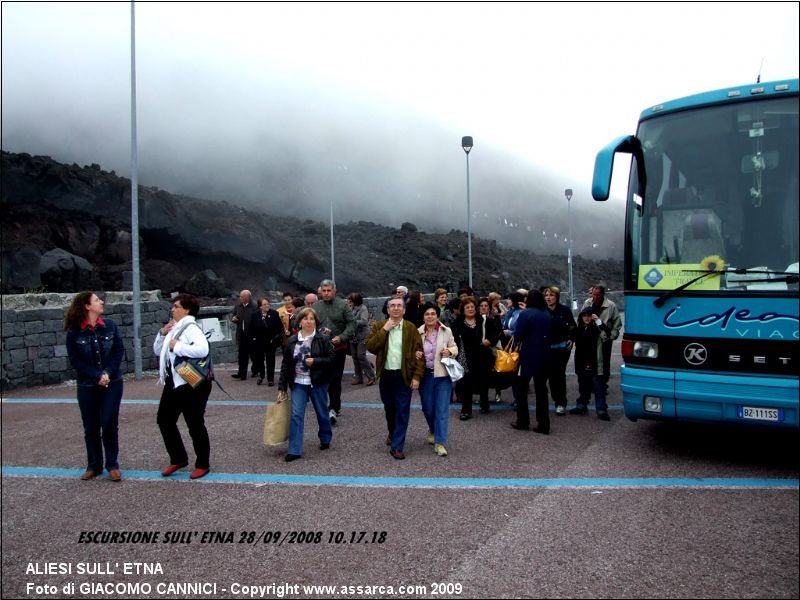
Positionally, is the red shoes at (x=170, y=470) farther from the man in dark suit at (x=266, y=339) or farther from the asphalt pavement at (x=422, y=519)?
the man in dark suit at (x=266, y=339)

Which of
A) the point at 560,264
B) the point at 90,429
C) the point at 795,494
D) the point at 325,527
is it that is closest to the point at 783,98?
the point at 795,494

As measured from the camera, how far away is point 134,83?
1255 cm

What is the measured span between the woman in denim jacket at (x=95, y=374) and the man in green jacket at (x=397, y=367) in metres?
2.35

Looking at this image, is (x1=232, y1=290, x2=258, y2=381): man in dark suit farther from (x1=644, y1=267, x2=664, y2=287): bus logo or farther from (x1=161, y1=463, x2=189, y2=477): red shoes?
(x1=644, y1=267, x2=664, y2=287): bus logo

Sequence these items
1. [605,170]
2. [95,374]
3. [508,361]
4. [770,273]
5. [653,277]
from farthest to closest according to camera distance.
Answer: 1. [508,361]
2. [605,170]
3. [653,277]
4. [95,374]
5. [770,273]

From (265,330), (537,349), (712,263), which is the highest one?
(712,263)

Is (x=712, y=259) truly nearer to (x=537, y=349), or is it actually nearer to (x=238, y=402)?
(x=537, y=349)

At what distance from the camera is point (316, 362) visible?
588 cm

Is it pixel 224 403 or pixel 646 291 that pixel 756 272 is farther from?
pixel 224 403

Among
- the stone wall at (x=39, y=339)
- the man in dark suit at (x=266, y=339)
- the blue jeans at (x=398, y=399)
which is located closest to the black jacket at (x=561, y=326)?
the blue jeans at (x=398, y=399)

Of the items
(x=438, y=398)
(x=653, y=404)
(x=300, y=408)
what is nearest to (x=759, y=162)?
(x=653, y=404)

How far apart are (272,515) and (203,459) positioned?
1.34m

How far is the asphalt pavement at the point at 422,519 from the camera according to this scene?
3.29 metres

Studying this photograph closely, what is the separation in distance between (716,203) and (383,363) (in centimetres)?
330
